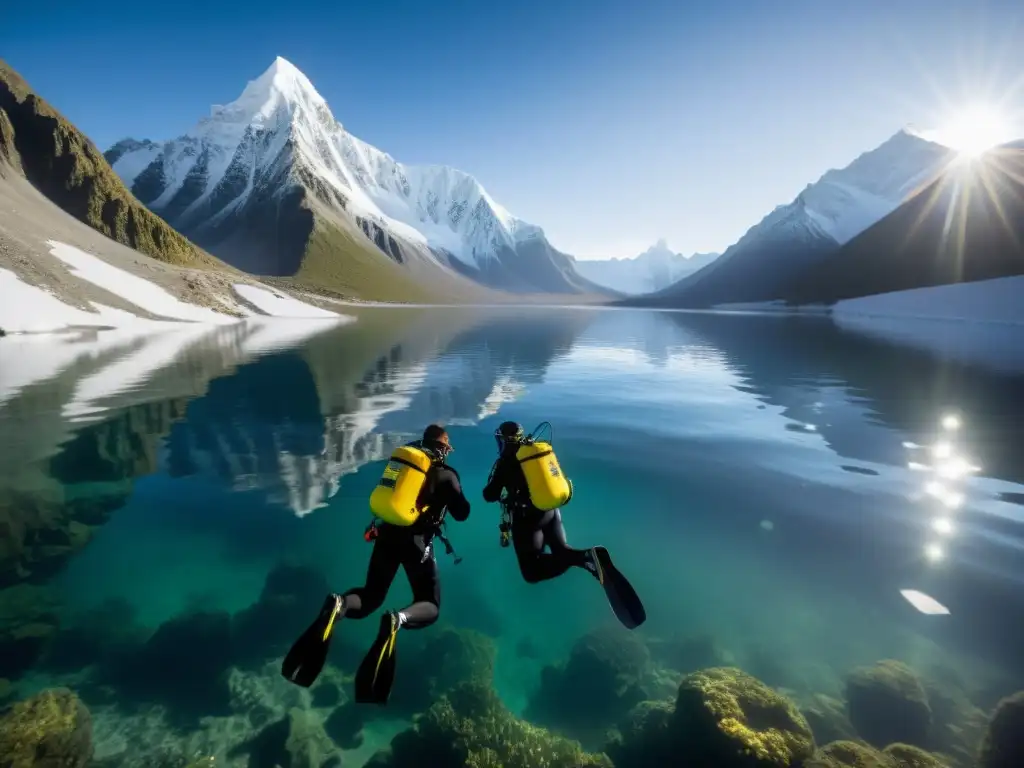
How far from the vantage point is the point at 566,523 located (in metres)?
13.4

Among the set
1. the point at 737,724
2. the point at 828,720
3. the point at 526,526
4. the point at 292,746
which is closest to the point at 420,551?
the point at 526,526

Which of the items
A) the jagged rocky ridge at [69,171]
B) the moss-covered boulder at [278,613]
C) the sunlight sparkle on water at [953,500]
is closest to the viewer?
the moss-covered boulder at [278,613]

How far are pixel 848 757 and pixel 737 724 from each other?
1.38 meters

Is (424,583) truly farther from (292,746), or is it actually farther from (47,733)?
(47,733)

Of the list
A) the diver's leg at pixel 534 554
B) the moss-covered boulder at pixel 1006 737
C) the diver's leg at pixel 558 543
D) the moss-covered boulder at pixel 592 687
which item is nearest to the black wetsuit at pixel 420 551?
the diver's leg at pixel 534 554

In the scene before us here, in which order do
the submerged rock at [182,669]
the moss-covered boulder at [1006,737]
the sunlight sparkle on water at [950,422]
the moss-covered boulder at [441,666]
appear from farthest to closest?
the sunlight sparkle on water at [950,422]
the moss-covered boulder at [441,666]
the submerged rock at [182,669]
the moss-covered boulder at [1006,737]

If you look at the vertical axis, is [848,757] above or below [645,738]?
above

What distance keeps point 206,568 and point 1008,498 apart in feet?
67.9

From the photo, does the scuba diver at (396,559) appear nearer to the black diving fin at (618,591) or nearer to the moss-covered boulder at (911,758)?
the black diving fin at (618,591)

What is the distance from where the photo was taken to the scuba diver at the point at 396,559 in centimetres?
704

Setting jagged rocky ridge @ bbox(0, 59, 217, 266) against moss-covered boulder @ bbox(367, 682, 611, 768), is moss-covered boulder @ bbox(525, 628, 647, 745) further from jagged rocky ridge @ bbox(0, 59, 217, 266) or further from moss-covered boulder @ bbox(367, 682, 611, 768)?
jagged rocky ridge @ bbox(0, 59, 217, 266)

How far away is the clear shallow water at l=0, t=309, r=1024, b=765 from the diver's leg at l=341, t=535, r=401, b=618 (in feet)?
9.36

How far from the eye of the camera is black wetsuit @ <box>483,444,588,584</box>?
911 cm

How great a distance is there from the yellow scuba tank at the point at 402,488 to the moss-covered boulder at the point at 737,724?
5069 mm
